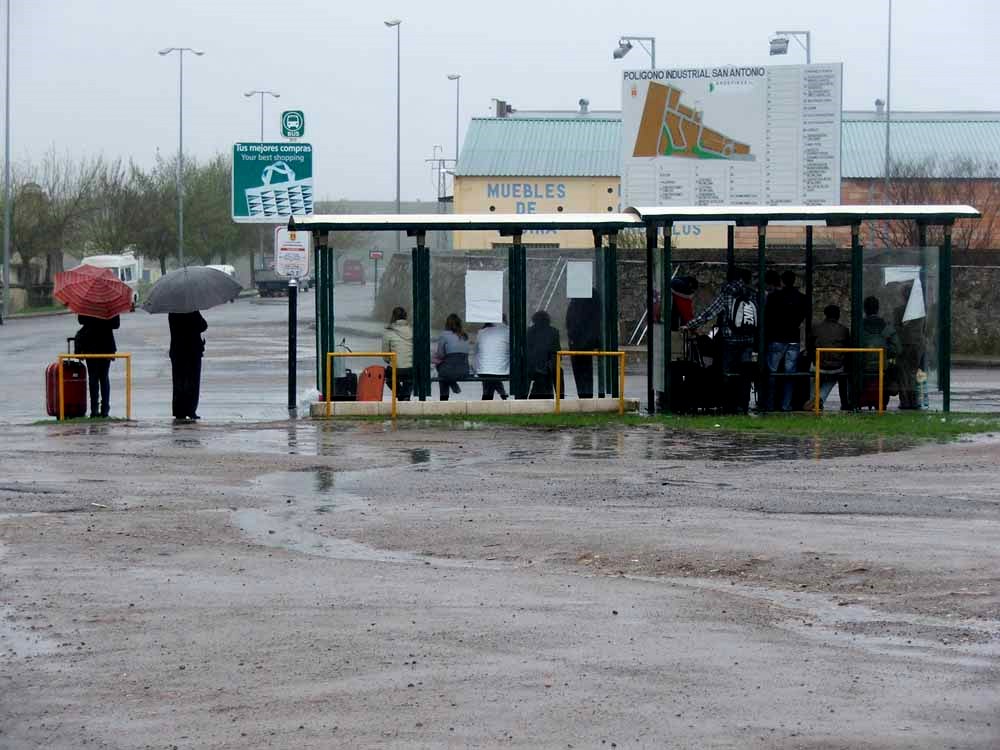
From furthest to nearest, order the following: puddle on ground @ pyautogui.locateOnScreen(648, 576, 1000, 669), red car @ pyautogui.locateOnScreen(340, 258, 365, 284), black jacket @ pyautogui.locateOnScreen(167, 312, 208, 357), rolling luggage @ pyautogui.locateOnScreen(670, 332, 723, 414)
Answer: red car @ pyautogui.locateOnScreen(340, 258, 365, 284) < rolling luggage @ pyautogui.locateOnScreen(670, 332, 723, 414) < black jacket @ pyautogui.locateOnScreen(167, 312, 208, 357) < puddle on ground @ pyautogui.locateOnScreen(648, 576, 1000, 669)

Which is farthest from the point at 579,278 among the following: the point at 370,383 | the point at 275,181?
the point at 275,181

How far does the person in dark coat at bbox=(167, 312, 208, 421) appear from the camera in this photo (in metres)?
19.4

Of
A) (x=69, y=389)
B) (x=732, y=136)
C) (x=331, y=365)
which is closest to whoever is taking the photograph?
(x=69, y=389)

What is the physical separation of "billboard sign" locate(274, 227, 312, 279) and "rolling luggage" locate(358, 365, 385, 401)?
205 centimetres

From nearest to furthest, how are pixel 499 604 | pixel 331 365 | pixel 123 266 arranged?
pixel 499 604
pixel 331 365
pixel 123 266

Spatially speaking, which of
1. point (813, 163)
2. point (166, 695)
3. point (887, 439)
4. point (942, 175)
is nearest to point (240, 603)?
point (166, 695)

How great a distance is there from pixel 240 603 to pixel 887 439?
10.2 metres

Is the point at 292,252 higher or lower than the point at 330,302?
higher

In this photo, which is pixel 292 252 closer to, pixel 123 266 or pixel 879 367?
pixel 879 367

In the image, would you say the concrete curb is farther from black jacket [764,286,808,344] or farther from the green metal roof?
the green metal roof

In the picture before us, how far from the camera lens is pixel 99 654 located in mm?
7566

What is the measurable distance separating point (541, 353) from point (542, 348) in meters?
0.08

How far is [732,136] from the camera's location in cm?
3556

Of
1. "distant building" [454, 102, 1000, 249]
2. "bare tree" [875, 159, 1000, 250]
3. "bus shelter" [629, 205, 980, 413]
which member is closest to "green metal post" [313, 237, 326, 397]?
"bus shelter" [629, 205, 980, 413]
